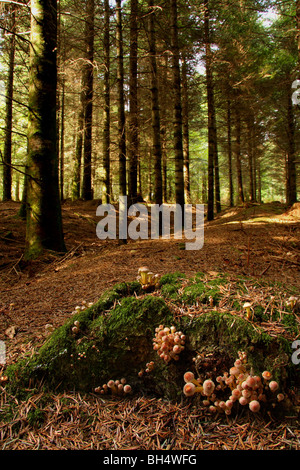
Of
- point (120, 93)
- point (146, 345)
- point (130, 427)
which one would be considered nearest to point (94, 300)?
point (146, 345)

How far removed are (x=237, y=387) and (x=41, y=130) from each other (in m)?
6.00

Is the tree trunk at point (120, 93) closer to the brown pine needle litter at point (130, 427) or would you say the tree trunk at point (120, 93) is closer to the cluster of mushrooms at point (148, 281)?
the cluster of mushrooms at point (148, 281)

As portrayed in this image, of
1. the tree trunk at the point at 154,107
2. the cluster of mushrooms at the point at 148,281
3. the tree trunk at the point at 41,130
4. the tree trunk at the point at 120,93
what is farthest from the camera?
the tree trunk at the point at 154,107

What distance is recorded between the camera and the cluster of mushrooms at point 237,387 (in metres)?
1.46

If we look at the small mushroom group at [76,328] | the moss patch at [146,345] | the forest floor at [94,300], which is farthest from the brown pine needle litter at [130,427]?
the small mushroom group at [76,328]

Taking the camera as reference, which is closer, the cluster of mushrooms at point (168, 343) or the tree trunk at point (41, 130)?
the cluster of mushrooms at point (168, 343)

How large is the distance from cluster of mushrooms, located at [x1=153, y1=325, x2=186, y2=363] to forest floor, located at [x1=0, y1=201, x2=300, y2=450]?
0.99 ft

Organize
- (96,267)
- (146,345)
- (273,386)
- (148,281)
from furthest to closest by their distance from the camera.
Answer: (96,267), (148,281), (146,345), (273,386)

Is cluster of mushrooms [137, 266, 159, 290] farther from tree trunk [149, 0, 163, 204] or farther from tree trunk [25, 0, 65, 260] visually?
tree trunk [149, 0, 163, 204]

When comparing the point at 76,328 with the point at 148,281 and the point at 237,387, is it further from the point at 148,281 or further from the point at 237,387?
the point at 237,387

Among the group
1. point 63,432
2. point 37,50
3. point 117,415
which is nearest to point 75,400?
point 63,432

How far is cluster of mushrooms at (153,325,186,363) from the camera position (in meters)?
1.74

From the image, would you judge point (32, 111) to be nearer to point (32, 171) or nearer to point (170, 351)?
point (32, 171)

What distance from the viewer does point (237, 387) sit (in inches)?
59.9
